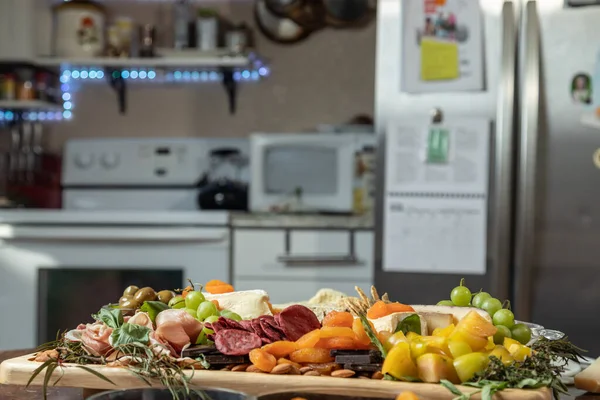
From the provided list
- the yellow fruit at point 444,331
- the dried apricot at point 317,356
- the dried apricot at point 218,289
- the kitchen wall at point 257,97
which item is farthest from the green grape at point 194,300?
the kitchen wall at point 257,97

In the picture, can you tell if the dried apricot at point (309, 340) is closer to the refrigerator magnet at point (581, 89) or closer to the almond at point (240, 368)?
the almond at point (240, 368)

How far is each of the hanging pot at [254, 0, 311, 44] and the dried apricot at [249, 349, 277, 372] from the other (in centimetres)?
328

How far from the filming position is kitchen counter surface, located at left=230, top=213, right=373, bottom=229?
3.32 metres

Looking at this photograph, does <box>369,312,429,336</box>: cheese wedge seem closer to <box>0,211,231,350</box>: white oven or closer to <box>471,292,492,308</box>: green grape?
<box>471,292,492,308</box>: green grape

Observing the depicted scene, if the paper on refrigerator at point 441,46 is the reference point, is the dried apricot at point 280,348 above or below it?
below

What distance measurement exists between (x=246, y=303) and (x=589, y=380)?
1.55 ft

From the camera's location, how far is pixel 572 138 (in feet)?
8.82

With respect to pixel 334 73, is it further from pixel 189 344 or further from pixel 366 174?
pixel 189 344

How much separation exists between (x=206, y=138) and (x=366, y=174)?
94cm

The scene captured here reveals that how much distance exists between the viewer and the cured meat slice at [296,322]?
1.05 metres

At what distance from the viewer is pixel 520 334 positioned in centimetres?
111

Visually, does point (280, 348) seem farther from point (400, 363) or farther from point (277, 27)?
point (277, 27)

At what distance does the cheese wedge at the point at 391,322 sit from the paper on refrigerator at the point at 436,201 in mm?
1789

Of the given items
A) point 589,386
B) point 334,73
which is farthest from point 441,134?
point 589,386
